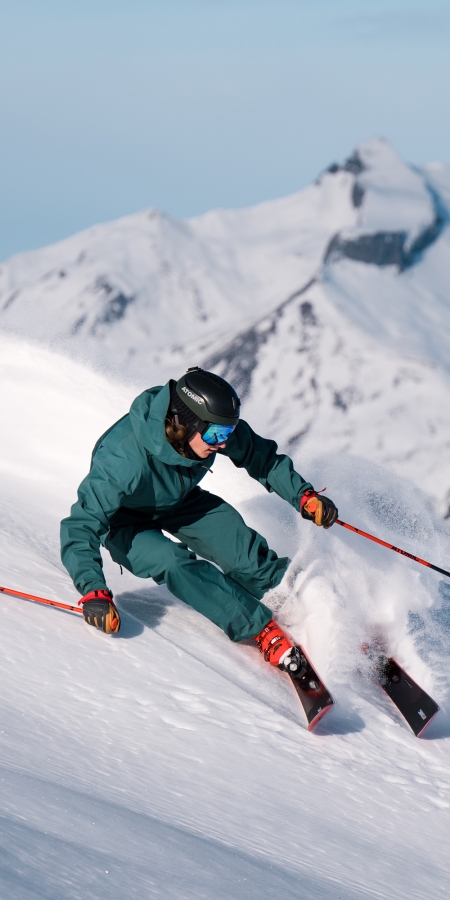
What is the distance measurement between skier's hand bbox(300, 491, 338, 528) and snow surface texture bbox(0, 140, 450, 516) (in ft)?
384

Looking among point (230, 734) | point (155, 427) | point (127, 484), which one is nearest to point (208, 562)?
point (127, 484)

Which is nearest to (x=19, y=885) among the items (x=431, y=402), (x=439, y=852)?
(x=439, y=852)

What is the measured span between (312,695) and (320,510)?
0.85 m

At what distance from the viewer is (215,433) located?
3744mm

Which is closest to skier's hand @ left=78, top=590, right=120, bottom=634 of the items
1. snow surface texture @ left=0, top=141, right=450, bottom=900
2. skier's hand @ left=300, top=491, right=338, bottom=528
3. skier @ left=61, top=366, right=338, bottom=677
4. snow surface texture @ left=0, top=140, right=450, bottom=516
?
skier @ left=61, top=366, right=338, bottom=677

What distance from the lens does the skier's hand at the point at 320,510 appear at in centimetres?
412

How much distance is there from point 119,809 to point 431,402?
5124 inches

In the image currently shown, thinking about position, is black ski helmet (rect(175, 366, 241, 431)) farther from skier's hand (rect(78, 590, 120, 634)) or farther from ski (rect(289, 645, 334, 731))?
ski (rect(289, 645, 334, 731))

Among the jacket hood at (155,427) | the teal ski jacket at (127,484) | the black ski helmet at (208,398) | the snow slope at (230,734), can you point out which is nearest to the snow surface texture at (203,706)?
the snow slope at (230,734)

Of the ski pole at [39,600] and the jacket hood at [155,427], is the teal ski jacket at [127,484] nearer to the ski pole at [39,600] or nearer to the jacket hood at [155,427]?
the jacket hood at [155,427]

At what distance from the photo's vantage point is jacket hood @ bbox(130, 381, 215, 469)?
145 inches

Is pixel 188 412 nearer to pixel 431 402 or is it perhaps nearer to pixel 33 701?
pixel 33 701

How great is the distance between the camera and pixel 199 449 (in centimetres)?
378

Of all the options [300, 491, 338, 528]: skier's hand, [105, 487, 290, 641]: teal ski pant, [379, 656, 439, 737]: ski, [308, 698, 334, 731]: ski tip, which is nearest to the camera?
[308, 698, 334, 731]: ski tip
